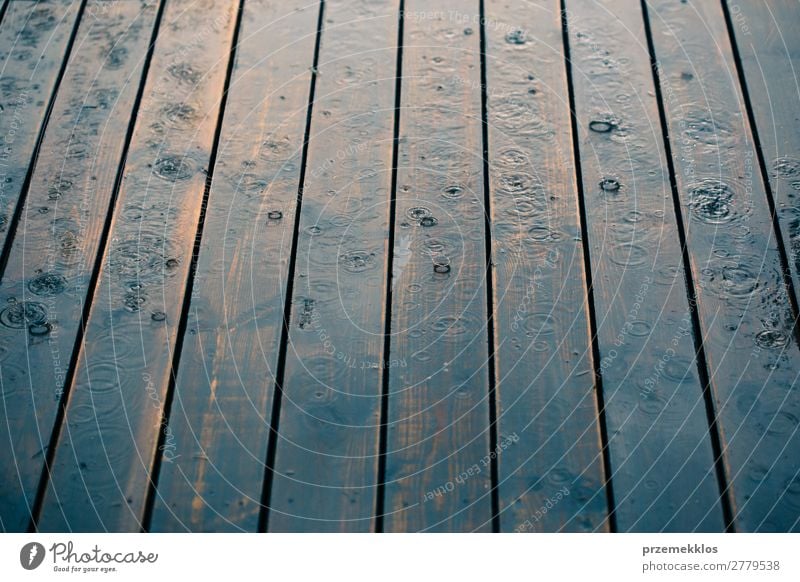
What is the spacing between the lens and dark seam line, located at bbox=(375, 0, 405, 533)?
56.2 inches

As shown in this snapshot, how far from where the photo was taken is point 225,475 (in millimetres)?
1451

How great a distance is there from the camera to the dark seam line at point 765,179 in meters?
1.62

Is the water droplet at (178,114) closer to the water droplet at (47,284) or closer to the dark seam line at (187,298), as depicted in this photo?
the dark seam line at (187,298)

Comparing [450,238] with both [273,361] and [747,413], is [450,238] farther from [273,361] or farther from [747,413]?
[747,413]

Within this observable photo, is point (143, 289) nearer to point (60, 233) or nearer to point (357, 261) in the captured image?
point (60, 233)

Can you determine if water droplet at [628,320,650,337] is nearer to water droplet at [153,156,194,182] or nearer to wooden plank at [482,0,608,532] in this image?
wooden plank at [482,0,608,532]

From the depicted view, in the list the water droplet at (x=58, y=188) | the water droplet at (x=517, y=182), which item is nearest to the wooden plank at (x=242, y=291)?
the water droplet at (x=58, y=188)

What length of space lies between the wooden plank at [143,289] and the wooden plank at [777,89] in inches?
38.9

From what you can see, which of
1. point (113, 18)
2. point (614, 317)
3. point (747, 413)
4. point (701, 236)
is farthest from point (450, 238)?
point (113, 18)

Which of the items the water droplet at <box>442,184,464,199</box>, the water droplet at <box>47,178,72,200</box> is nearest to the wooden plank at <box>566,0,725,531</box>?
the water droplet at <box>442,184,464,199</box>

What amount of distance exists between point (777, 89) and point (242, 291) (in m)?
1.06

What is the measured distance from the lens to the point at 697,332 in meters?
1.58

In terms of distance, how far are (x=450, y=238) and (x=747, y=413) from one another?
0.54m
